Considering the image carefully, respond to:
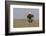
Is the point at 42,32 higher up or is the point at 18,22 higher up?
the point at 18,22

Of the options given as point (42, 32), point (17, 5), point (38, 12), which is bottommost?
point (42, 32)

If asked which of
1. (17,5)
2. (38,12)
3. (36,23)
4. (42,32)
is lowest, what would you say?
(42,32)

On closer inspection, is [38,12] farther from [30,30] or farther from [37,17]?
[30,30]

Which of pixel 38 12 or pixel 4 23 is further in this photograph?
pixel 38 12

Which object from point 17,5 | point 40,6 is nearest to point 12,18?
point 17,5

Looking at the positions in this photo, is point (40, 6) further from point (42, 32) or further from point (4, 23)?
point (4, 23)
